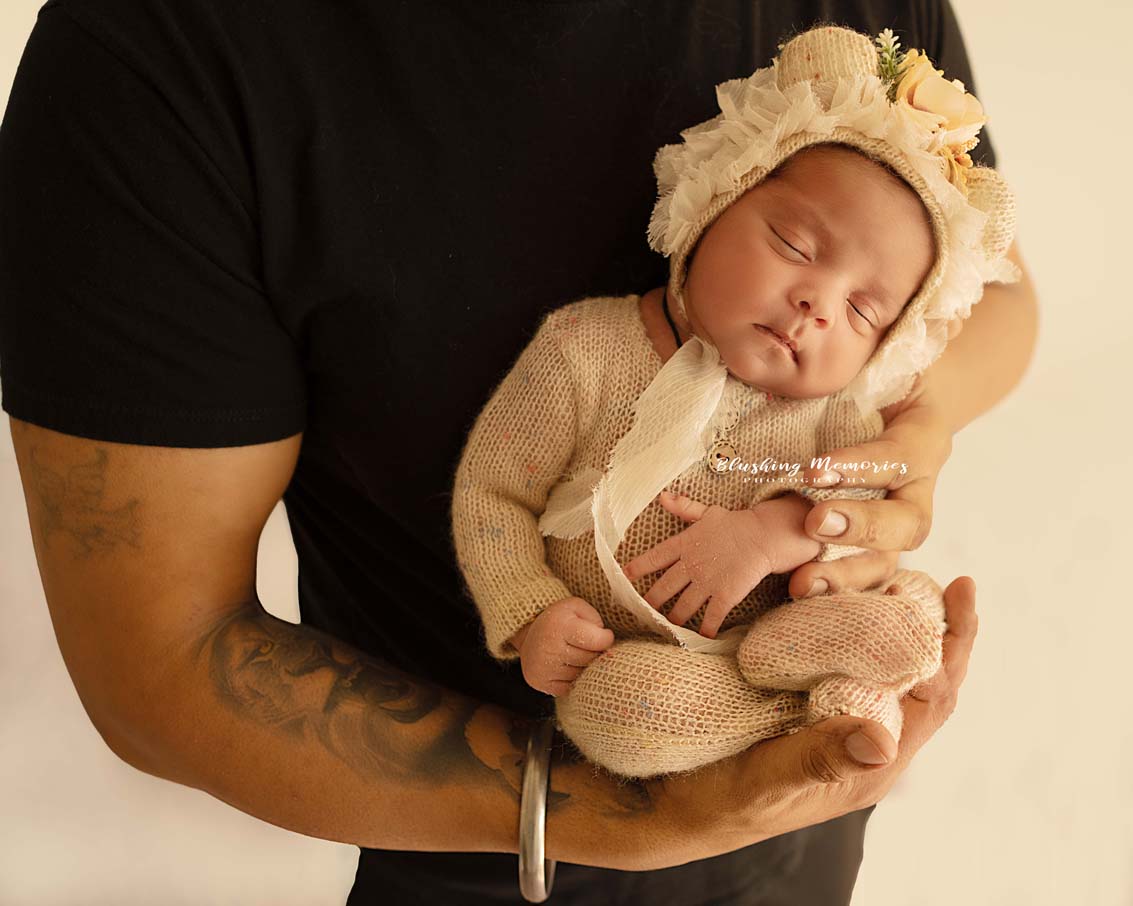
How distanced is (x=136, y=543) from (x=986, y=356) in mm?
653

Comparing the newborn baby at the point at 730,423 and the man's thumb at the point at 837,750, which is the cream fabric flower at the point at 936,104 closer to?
the newborn baby at the point at 730,423

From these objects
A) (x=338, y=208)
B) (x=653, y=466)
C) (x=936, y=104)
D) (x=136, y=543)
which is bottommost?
(x=136, y=543)

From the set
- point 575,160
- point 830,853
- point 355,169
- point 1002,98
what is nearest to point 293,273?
point 355,169

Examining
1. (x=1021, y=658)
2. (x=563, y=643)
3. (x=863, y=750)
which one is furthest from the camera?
(x=1021, y=658)

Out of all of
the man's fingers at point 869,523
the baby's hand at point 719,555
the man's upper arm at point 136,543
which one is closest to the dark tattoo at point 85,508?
the man's upper arm at point 136,543

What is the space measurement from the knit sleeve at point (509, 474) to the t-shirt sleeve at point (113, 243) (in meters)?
0.16

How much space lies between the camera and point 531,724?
0.72 meters

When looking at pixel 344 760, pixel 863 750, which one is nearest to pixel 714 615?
pixel 863 750

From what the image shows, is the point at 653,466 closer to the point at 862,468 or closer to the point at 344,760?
the point at 862,468

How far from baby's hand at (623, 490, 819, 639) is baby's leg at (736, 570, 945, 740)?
0.03m

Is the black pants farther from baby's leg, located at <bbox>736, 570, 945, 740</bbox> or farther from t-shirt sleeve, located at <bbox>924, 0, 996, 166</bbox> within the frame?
t-shirt sleeve, located at <bbox>924, 0, 996, 166</bbox>

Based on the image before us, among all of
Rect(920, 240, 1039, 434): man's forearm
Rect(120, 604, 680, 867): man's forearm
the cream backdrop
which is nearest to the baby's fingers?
Rect(120, 604, 680, 867): man's forearm

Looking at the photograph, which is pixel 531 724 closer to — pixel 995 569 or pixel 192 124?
pixel 192 124

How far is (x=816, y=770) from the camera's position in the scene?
0.54 metres
